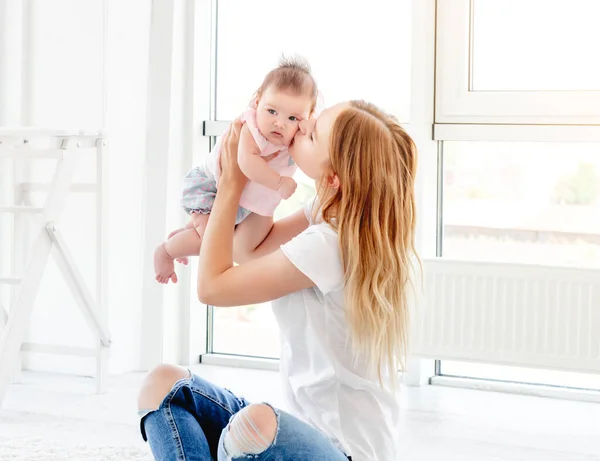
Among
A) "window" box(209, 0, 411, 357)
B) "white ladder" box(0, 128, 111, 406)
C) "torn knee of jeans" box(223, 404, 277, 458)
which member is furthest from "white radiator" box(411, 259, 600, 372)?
"torn knee of jeans" box(223, 404, 277, 458)

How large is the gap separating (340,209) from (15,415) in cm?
152

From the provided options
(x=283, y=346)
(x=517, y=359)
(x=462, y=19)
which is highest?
(x=462, y=19)

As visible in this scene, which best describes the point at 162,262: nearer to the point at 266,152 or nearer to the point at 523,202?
the point at 266,152

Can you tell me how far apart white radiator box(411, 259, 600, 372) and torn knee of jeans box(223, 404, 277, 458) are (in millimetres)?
1579

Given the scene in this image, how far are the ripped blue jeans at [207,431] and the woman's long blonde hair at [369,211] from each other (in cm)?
20

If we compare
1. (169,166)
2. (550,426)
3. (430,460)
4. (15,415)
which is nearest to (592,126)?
(550,426)

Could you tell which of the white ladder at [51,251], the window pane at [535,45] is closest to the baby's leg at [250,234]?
the white ladder at [51,251]

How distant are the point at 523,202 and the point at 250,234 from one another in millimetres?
1411

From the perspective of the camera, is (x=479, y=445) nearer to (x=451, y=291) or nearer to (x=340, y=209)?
Answer: (x=451, y=291)

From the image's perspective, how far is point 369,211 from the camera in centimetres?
152

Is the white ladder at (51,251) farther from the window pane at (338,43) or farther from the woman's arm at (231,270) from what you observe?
the woman's arm at (231,270)

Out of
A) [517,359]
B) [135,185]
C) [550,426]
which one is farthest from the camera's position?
[135,185]

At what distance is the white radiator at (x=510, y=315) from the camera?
9.05ft

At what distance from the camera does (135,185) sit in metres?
3.21
